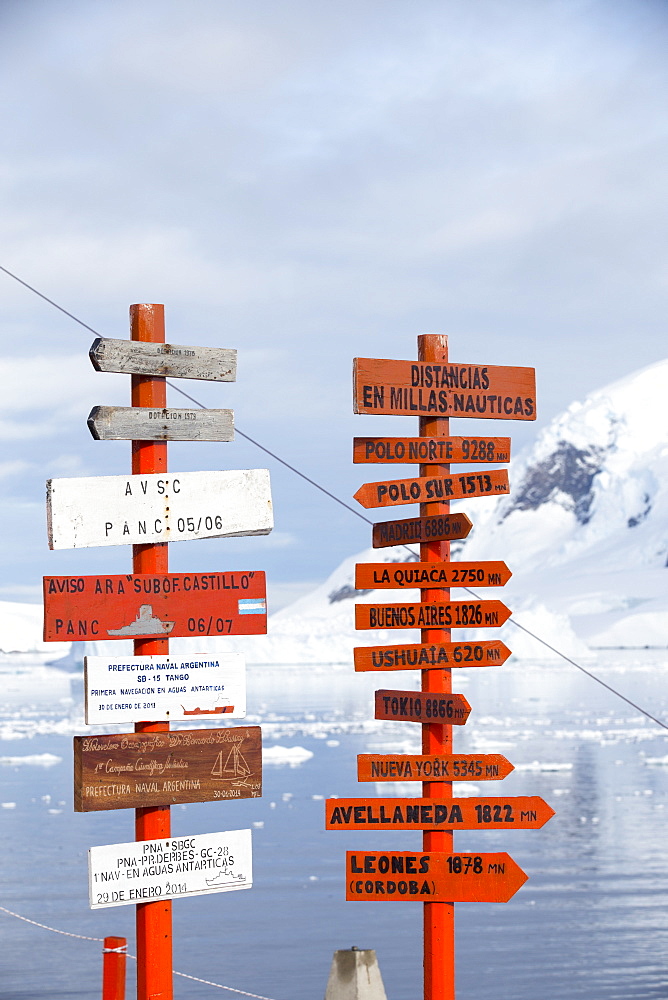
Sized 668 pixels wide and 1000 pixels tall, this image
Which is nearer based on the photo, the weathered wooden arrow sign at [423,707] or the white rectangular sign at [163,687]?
the white rectangular sign at [163,687]

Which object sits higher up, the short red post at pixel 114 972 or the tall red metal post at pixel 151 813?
the tall red metal post at pixel 151 813

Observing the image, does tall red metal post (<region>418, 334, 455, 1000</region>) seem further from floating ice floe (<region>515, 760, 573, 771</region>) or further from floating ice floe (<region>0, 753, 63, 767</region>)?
floating ice floe (<region>0, 753, 63, 767</region>)

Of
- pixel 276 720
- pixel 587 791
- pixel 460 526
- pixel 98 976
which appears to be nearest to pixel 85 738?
pixel 460 526

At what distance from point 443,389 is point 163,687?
2.17 meters

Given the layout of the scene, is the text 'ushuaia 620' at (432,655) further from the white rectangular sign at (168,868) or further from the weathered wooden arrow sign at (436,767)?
the white rectangular sign at (168,868)

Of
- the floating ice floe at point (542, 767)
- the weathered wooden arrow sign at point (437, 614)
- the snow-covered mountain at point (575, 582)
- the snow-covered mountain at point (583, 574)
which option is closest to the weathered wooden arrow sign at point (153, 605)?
the weathered wooden arrow sign at point (437, 614)

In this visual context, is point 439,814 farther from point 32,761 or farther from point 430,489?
point 32,761

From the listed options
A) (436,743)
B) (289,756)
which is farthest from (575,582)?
(436,743)

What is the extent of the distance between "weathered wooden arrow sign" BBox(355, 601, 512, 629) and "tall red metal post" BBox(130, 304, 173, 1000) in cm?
118

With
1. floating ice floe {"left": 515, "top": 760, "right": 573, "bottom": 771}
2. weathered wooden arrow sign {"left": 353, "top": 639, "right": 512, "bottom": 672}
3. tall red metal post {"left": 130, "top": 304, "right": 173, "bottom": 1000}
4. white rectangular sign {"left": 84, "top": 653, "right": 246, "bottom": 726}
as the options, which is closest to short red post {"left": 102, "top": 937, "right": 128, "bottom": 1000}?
tall red metal post {"left": 130, "top": 304, "right": 173, "bottom": 1000}

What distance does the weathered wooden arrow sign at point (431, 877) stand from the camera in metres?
6.68

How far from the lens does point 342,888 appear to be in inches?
577

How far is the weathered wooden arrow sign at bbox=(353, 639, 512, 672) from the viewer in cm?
674

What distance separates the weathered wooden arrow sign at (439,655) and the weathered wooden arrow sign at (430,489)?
30.0 inches
